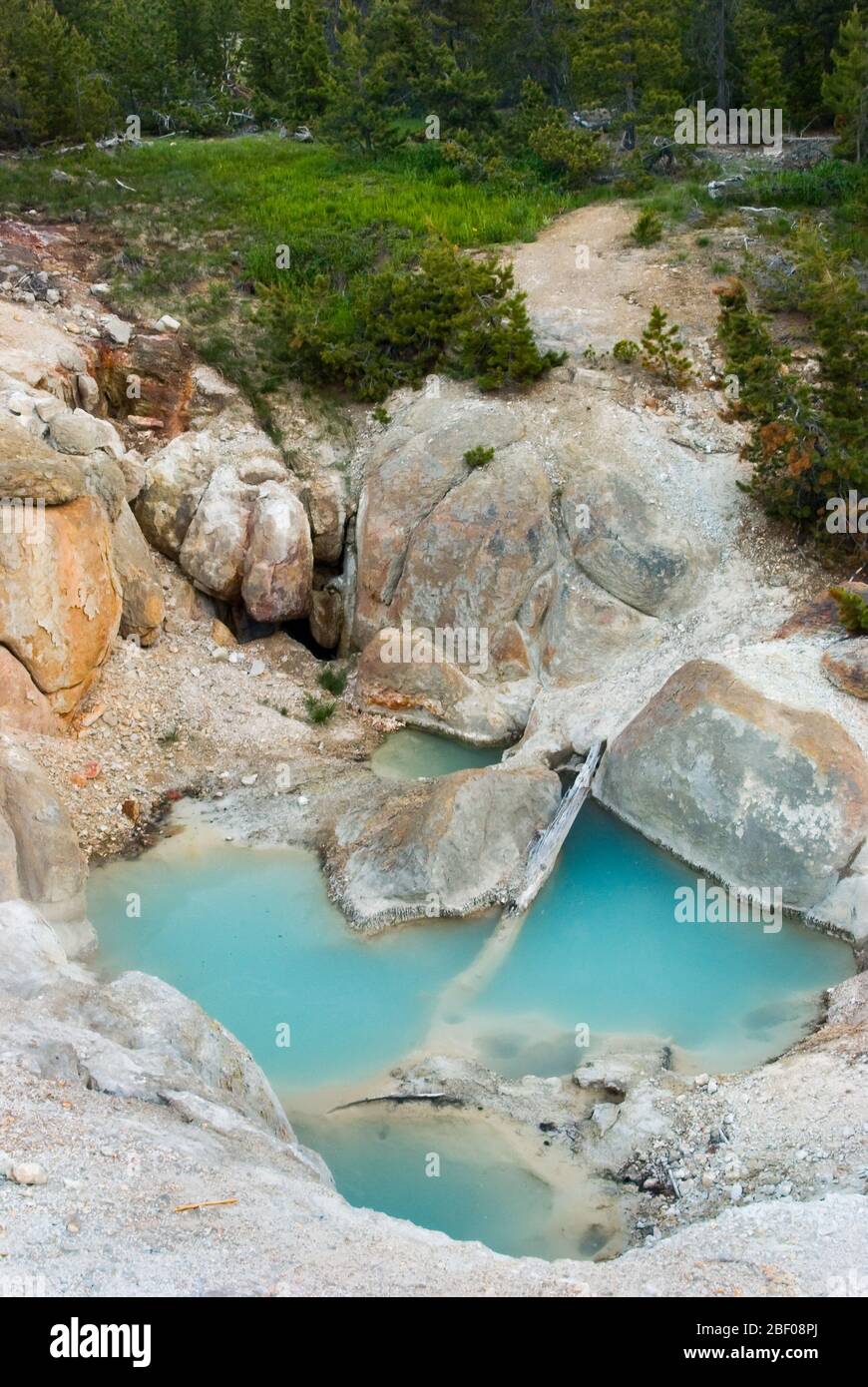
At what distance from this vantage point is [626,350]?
874 inches

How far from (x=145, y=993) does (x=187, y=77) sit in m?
33.2

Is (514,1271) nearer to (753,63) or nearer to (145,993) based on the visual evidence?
(145,993)

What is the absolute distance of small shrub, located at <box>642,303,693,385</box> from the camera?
2169cm

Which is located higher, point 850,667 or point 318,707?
point 850,667

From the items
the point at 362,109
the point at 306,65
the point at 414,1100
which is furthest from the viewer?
the point at 306,65

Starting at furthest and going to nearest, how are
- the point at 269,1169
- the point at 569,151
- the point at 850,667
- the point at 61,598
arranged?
1. the point at 569,151
2. the point at 61,598
3. the point at 850,667
4. the point at 269,1169

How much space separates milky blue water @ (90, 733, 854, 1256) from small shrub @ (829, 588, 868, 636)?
4.46 m

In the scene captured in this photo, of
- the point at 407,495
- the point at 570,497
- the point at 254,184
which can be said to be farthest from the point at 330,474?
the point at 254,184

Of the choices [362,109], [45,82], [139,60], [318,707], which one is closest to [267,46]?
[139,60]

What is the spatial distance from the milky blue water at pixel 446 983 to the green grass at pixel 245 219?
11115 mm

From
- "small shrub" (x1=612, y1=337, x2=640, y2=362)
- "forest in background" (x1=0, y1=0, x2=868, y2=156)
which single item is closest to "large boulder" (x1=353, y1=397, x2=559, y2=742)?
"small shrub" (x1=612, y1=337, x2=640, y2=362)

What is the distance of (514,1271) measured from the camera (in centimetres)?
904

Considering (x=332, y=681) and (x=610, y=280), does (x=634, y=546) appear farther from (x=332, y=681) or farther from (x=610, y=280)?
(x=610, y=280)

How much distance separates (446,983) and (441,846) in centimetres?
190
